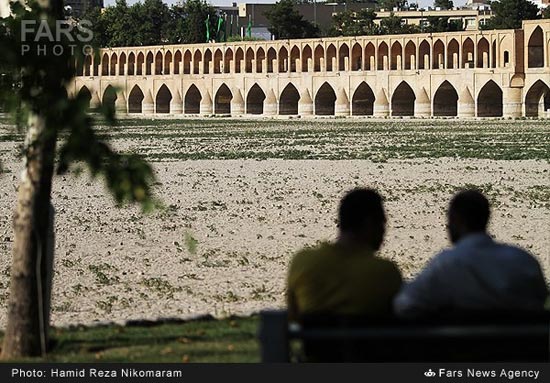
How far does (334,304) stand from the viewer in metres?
3.60

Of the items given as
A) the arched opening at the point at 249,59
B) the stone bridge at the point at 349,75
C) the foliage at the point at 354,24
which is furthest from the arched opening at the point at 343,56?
the foliage at the point at 354,24

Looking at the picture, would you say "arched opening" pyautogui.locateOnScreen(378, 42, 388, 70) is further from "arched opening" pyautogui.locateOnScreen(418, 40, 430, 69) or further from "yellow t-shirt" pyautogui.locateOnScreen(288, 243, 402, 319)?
"yellow t-shirt" pyautogui.locateOnScreen(288, 243, 402, 319)

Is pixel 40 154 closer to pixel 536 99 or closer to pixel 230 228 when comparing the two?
pixel 230 228

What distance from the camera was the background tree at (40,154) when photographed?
4.41m

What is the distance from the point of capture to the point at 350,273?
3617mm

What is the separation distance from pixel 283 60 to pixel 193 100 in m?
5.02

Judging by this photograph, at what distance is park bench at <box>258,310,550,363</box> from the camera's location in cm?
321

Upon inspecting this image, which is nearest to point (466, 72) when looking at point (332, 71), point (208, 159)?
point (332, 71)

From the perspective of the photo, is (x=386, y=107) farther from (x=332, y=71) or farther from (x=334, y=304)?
→ (x=334, y=304)

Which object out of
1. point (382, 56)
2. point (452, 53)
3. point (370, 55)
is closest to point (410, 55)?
point (382, 56)

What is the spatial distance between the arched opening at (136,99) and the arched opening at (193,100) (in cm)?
391

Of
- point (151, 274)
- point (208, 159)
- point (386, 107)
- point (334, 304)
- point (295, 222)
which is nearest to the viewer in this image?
point (334, 304)

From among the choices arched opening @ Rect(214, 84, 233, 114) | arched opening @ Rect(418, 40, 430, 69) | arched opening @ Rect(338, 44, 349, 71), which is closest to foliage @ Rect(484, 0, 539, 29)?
arched opening @ Rect(338, 44, 349, 71)
